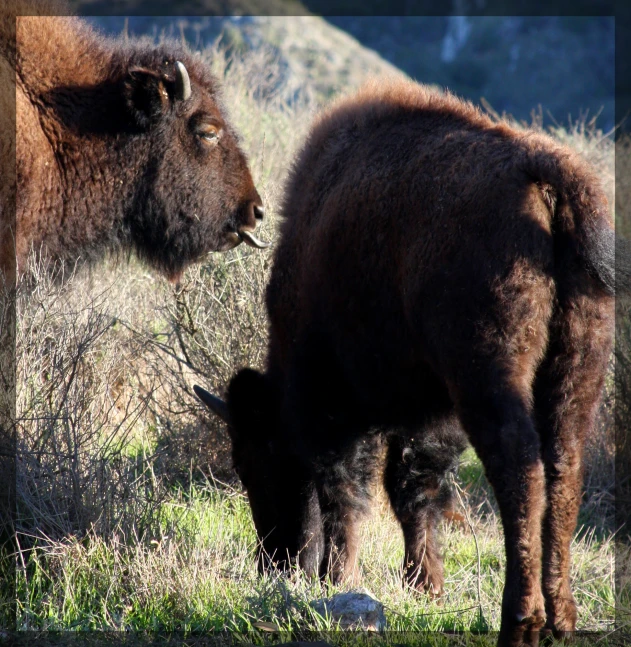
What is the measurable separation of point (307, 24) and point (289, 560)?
24.6 meters

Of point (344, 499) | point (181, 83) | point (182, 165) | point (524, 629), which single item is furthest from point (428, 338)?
point (181, 83)

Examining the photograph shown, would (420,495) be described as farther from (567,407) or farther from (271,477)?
(567,407)

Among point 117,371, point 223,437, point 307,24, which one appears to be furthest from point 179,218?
point 307,24

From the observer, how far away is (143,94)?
5.23 metres

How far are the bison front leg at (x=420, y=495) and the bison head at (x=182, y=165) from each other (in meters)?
1.72

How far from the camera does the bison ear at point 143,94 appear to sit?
205 inches

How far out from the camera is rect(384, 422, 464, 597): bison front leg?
5.09m

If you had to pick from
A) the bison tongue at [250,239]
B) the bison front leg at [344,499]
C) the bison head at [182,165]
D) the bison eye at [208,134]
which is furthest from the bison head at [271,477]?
the bison eye at [208,134]

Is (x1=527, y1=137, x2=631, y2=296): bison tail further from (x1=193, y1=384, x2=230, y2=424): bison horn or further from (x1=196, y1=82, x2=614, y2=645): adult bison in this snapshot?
(x1=193, y1=384, x2=230, y2=424): bison horn

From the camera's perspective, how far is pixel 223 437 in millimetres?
6535

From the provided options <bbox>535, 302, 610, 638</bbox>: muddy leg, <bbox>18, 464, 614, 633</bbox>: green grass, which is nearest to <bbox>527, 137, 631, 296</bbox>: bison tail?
<bbox>535, 302, 610, 638</bbox>: muddy leg

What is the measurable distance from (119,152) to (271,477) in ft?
7.34

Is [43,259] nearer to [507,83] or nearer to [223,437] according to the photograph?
[223,437]

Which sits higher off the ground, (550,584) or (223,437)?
(223,437)
